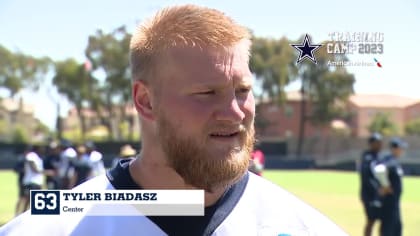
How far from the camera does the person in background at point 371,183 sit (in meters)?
6.86

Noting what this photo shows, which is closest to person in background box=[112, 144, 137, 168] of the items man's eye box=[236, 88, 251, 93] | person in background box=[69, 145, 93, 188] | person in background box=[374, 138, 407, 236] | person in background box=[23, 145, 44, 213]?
man's eye box=[236, 88, 251, 93]

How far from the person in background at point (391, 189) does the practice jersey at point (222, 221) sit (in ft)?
18.0

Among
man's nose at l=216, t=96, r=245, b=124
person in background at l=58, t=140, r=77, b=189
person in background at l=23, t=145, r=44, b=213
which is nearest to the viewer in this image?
man's nose at l=216, t=96, r=245, b=124

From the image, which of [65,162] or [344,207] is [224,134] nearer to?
[65,162]

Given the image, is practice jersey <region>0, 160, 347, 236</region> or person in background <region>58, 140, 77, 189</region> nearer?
practice jersey <region>0, 160, 347, 236</region>

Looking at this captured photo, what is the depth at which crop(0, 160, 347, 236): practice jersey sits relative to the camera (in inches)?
53.5

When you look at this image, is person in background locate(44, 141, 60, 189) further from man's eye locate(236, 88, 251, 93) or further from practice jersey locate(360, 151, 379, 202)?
man's eye locate(236, 88, 251, 93)

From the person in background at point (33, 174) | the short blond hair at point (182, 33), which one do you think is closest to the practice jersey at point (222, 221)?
the short blond hair at point (182, 33)

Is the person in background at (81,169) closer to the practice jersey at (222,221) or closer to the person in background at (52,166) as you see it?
the person in background at (52,166)

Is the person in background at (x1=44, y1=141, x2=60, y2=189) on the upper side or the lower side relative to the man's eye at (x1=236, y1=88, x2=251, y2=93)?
lower

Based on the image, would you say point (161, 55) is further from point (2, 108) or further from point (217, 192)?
point (2, 108)

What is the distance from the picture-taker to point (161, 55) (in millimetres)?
1328

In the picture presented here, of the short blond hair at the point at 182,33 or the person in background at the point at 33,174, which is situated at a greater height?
the short blond hair at the point at 182,33

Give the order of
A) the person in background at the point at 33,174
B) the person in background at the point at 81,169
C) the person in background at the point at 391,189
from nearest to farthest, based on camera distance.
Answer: the person in background at the point at 391,189
the person in background at the point at 81,169
the person in background at the point at 33,174
